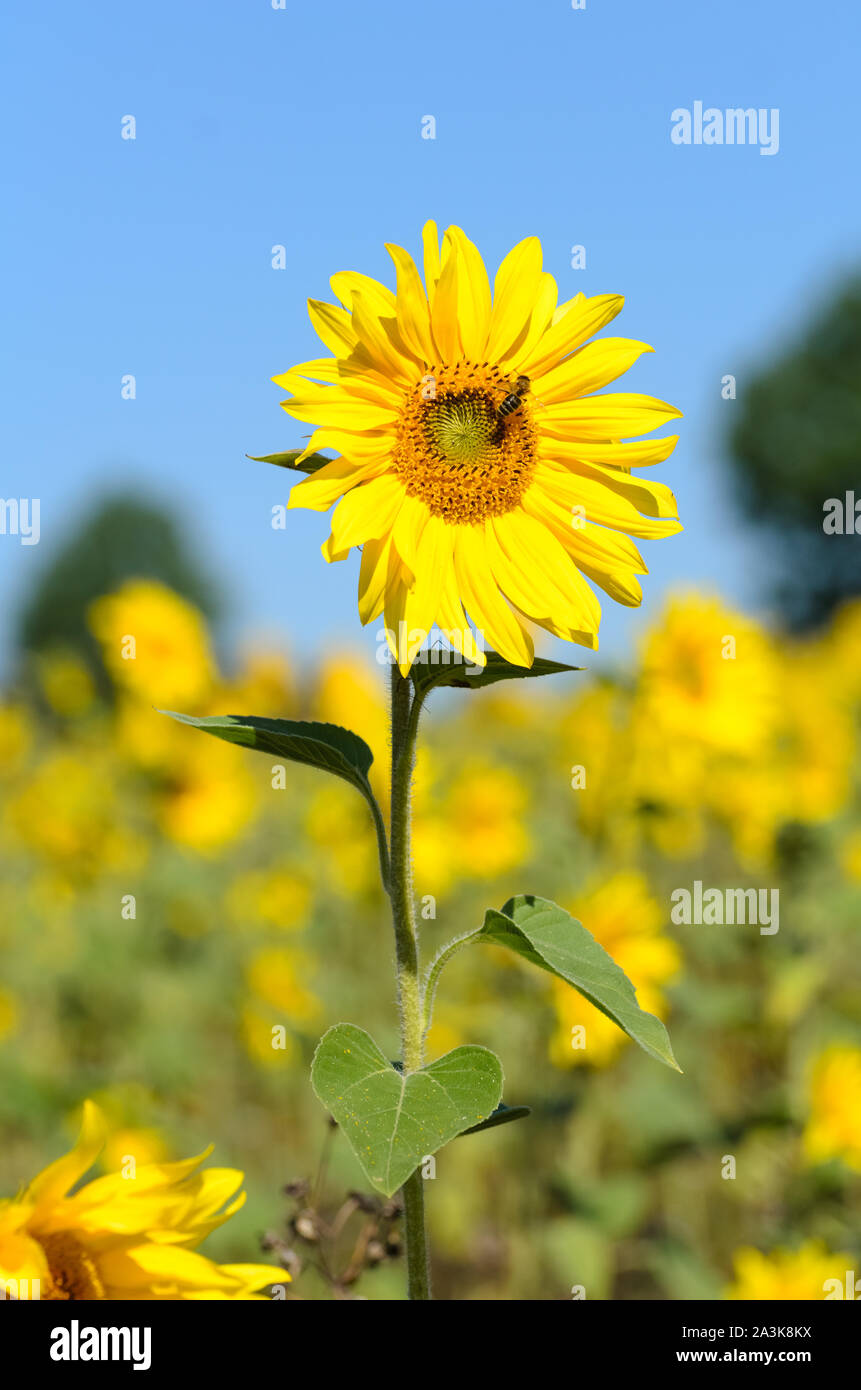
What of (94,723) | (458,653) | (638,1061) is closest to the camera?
(458,653)

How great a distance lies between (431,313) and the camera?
1205 millimetres

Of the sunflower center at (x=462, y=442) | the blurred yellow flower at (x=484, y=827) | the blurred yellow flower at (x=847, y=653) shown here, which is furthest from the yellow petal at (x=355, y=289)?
the blurred yellow flower at (x=847, y=653)

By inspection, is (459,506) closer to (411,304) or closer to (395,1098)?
(411,304)

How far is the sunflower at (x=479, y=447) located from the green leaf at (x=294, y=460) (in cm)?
1

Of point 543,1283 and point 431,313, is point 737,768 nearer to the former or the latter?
point 543,1283

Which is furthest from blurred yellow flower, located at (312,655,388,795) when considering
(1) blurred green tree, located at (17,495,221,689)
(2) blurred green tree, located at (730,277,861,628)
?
(1) blurred green tree, located at (17,495,221,689)

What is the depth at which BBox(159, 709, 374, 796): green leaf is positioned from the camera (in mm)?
1069

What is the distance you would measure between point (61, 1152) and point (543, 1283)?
4.70 feet

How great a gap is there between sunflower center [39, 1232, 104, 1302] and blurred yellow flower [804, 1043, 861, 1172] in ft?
8.44

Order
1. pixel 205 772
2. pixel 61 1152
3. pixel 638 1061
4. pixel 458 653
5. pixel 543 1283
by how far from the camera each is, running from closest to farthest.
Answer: pixel 458 653 → pixel 543 1283 → pixel 61 1152 → pixel 638 1061 → pixel 205 772

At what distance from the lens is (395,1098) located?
993 millimetres

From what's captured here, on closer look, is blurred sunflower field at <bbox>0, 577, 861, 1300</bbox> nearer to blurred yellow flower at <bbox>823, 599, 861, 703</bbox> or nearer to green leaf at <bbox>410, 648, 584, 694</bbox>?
blurred yellow flower at <bbox>823, 599, 861, 703</bbox>

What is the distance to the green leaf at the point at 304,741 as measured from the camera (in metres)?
1.07
